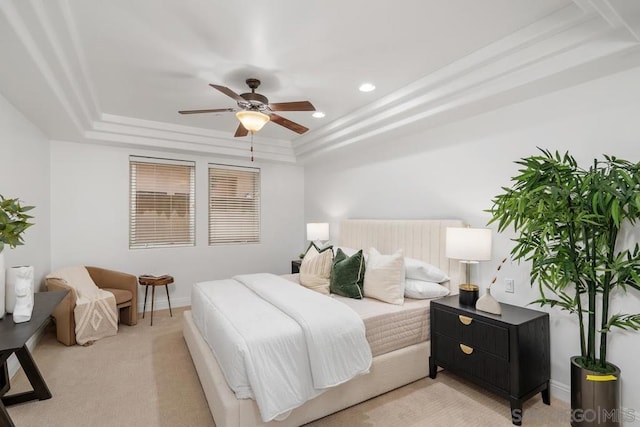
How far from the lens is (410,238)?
355cm

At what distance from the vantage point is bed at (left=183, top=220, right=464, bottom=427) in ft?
6.10

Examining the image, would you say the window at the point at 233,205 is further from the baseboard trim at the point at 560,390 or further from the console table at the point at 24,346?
the baseboard trim at the point at 560,390

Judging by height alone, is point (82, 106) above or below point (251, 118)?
above

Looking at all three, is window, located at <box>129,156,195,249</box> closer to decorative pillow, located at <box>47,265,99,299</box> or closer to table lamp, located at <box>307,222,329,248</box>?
decorative pillow, located at <box>47,265,99,299</box>

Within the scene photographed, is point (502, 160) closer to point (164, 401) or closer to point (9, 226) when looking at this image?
point (164, 401)

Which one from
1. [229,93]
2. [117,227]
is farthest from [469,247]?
[117,227]

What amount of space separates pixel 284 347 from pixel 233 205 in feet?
12.2

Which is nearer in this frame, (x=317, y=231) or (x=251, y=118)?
(x=251, y=118)

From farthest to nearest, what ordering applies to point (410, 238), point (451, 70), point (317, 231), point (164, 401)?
point (317, 231) < point (410, 238) < point (451, 70) < point (164, 401)

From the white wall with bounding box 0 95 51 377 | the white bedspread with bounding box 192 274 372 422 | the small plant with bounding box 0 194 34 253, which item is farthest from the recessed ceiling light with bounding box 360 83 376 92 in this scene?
the white wall with bounding box 0 95 51 377

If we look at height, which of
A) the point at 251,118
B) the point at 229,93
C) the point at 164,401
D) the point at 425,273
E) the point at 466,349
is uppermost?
the point at 229,93

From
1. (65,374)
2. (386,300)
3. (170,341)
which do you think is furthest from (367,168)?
(65,374)

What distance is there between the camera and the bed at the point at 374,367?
6.10 feet

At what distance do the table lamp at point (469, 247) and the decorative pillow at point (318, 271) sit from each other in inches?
49.8
